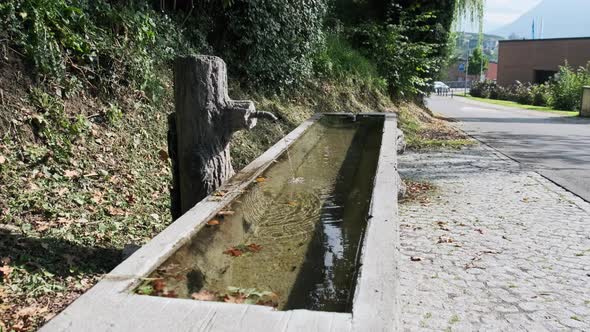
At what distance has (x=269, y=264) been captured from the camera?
8.73ft

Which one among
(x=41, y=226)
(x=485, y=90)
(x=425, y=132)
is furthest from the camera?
(x=485, y=90)

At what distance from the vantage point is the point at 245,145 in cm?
677

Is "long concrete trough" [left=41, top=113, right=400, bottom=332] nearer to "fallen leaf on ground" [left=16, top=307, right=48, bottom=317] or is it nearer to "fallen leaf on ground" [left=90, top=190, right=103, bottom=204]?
"fallen leaf on ground" [left=16, top=307, right=48, bottom=317]

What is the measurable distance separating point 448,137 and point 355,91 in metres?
2.68

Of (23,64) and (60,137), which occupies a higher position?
(23,64)

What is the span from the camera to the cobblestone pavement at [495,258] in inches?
122

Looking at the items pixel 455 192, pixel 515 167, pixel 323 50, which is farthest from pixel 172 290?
pixel 323 50

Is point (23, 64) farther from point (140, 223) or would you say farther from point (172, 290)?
point (172, 290)

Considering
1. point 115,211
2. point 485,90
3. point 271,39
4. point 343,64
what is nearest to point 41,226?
point 115,211

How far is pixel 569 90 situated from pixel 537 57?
1616 cm

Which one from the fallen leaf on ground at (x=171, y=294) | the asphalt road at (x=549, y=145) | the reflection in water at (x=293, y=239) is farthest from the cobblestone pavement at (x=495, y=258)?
the fallen leaf on ground at (x=171, y=294)

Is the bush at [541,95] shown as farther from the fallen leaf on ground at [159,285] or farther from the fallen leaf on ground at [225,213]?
the fallen leaf on ground at [159,285]

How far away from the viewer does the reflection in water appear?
90.8 inches

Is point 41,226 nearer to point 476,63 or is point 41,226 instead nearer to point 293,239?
point 293,239
